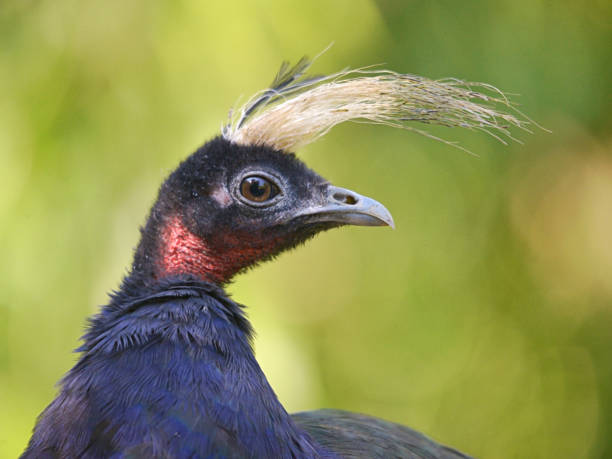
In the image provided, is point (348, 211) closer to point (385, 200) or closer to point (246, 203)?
point (246, 203)

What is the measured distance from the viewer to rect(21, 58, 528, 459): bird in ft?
6.31

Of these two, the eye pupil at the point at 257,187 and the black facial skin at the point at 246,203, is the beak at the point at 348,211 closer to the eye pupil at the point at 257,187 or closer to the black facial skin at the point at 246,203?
the black facial skin at the point at 246,203

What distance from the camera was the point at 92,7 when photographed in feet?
15.1

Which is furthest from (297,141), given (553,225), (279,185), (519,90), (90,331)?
(553,225)

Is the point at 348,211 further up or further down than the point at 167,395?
further up

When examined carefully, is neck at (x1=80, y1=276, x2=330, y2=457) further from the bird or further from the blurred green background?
the blurred green background

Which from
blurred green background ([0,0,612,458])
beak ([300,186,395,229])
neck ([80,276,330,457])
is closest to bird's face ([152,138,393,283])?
beak ([300,186,395,229])

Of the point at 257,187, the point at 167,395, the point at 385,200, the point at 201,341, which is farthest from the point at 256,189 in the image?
the point at 385,200

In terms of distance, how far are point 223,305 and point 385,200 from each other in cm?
275

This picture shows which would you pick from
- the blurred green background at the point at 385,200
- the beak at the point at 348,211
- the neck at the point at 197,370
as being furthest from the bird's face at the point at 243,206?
the blurred green background at the point at 385,200

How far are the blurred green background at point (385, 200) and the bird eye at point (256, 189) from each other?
2025 millimetres

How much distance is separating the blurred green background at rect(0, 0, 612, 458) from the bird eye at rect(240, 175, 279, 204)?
2.02 meters

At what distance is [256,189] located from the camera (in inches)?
98.5

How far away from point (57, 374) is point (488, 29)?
358 cm
